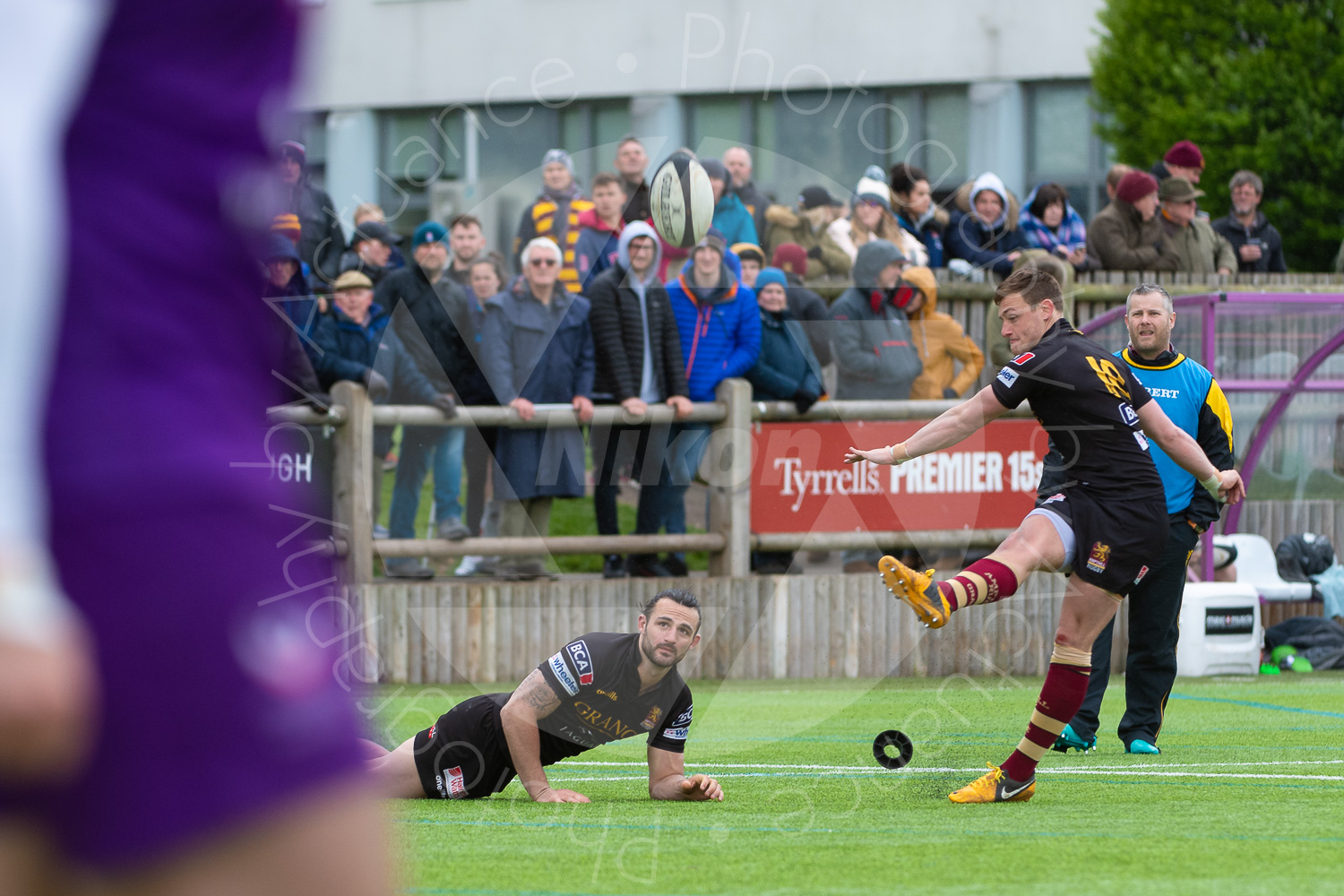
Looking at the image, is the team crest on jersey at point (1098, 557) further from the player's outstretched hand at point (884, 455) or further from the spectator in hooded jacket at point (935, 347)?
the spectator in hooded jacket at point (935, 347)

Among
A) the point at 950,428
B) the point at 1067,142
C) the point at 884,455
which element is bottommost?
the point at 884,455

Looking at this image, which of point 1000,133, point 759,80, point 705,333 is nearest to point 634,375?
point 705,333

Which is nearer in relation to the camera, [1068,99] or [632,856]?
[632,856]

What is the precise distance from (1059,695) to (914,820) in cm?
88

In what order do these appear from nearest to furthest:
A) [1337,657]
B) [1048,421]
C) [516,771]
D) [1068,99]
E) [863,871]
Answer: [863,871] < [516,771] < [1048,421] < [1337,657] < [1068,99]

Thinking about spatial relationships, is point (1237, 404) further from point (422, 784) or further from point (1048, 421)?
point (422, 784)

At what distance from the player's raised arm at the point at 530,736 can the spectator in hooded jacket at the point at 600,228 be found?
5.23m

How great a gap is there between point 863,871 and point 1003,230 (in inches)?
381

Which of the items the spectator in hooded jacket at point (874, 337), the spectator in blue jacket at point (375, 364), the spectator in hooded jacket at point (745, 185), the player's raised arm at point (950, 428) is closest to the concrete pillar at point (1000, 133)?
the spectator in hooded jacket at point (745, 185)

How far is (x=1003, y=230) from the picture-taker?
13.8 meters

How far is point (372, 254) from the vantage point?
451 inches

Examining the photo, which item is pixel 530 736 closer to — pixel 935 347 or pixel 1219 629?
pixel 935 347

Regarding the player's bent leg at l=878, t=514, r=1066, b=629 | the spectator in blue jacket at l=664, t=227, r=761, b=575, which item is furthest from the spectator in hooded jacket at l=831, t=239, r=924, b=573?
the player's bent leg at l=878, t=514, r=1066, b=629

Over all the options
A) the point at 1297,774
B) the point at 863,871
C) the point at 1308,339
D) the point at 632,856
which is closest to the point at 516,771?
the point at 632,856
